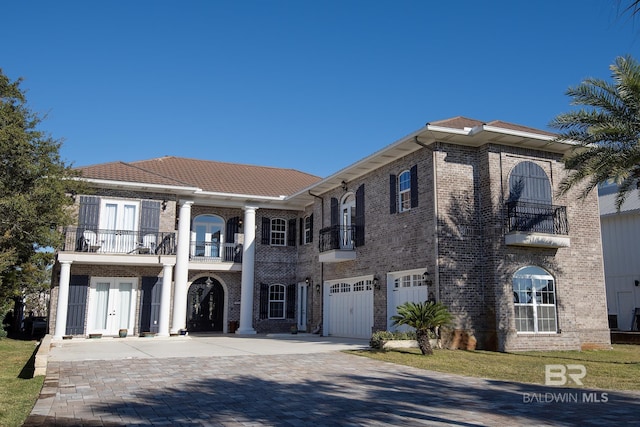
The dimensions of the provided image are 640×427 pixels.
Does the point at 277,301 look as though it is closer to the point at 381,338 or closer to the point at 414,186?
the point at 414,186

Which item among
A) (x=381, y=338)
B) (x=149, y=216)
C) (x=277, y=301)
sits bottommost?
(x=381, y=338)

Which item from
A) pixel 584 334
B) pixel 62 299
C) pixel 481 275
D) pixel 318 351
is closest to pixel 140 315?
pixel 62 299

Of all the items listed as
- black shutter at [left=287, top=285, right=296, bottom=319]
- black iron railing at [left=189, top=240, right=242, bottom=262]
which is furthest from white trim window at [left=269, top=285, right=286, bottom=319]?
black iron railing at [left=189, top=240, right=242, bottom=262]

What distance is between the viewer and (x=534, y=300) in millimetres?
16859

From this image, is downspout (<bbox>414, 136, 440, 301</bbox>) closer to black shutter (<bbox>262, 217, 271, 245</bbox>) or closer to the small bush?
the small bush

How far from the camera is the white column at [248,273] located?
951 inches

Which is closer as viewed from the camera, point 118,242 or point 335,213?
point 118,242

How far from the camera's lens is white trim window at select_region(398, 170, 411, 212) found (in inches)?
725

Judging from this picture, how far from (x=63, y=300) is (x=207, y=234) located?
23.3 feet

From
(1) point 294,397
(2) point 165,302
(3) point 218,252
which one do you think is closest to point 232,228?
(3) point 218,252

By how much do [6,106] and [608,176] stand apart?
18.0 m

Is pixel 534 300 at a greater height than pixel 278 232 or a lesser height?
lesser

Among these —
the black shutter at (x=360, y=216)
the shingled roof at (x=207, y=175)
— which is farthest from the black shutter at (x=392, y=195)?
the shingled roof at (x=207, y=175)

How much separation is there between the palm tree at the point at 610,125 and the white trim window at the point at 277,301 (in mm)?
14756
